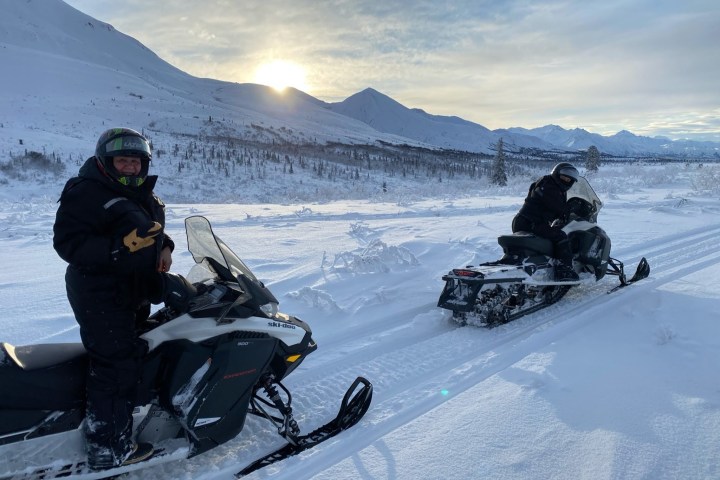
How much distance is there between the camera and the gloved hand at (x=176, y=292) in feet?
9.22

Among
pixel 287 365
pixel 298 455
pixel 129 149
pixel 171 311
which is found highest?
pixel 129 149

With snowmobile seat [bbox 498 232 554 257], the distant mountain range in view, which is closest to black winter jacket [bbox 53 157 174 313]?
snowmobile seat [bbox 498 232 554 257]

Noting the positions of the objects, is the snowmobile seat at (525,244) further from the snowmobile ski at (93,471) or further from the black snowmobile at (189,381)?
the snowmobile ski at (93,471)

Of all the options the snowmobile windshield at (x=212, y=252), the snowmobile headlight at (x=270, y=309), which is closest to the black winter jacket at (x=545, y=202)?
the snowmobile headlight at (x=270, y=309)

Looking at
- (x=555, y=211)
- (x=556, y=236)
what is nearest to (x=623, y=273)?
(x=556, y=236)

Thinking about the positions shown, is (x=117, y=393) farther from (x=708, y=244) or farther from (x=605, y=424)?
(x=708, y=244)

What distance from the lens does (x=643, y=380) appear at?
3877 mm

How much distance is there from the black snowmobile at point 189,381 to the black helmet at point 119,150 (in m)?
0.67

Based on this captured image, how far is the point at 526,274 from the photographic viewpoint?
5.77 metres

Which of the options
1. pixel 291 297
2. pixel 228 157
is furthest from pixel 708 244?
pixel 228 157

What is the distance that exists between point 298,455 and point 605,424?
205cm

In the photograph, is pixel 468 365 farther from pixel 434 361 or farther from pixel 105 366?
pixel 105 366

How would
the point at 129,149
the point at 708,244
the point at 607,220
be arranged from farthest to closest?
the point at 607,220, the point at 708,244, the point at 129,149

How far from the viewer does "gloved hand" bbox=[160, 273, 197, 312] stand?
2.81 m
